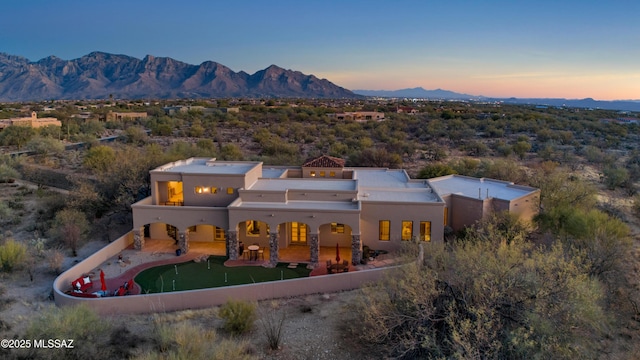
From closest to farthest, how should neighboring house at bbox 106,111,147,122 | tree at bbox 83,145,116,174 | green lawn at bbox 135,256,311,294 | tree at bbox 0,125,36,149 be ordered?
green lawn at bbox 135,256,311,294
tree at bbox 83,145,116,174
tree at bbox 0,125,36,149
neighboring house at bbox 106,111,147,122

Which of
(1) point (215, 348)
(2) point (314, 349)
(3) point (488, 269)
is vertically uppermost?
(3) point (488, 269)

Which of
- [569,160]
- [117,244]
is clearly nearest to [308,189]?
[117,244]

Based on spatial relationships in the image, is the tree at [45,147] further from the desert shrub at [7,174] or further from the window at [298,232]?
the window at [298,232]

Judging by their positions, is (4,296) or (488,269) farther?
(4,296)

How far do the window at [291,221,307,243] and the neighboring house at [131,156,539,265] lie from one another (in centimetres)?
5

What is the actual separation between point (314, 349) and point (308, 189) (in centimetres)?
1101

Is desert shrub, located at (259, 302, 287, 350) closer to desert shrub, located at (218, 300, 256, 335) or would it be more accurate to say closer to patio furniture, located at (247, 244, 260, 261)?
desert shrub, located at (218, 300, 256, 335)

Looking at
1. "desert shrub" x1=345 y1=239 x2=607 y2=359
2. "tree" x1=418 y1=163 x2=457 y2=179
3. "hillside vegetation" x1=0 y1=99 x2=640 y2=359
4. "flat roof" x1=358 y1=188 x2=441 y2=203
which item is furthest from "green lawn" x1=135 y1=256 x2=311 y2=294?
"tree" x1=418 y1=163 x2=457 y2=179

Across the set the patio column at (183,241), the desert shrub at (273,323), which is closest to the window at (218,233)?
the patio column at (183,241)

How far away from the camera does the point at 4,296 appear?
661 inches

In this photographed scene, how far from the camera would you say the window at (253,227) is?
2287 centimetres

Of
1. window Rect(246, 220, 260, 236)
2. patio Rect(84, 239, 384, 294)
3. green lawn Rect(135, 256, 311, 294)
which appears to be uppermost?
window Rect(246, 220, 260, 236)

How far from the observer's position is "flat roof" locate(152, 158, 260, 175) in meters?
25.4

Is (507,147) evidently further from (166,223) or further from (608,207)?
(166,223)
